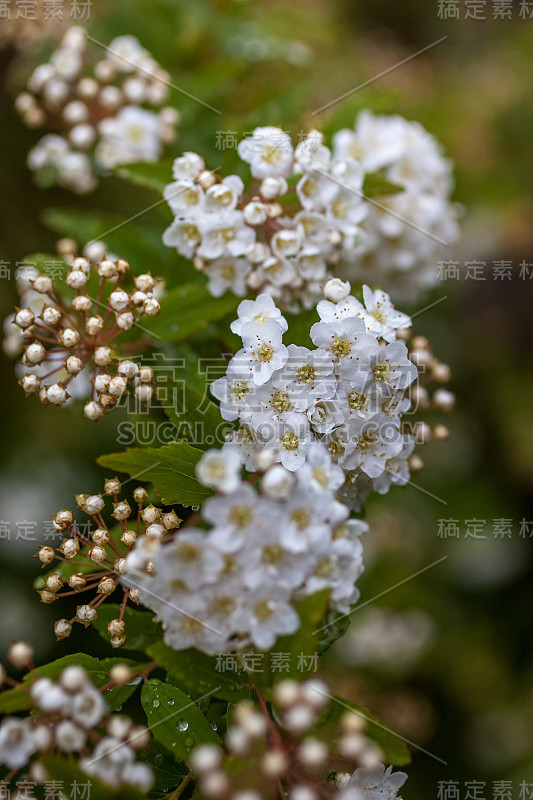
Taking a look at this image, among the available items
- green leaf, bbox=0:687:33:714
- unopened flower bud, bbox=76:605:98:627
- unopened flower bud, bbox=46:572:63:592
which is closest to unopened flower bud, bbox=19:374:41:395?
unopened flower bud, bbox=46:572:63:592

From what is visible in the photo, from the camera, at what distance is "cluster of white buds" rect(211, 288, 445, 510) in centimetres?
189

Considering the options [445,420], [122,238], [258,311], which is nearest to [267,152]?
[258,311]

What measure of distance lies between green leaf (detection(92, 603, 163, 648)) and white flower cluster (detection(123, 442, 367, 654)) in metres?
0.43

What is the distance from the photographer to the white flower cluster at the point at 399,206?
3.00 meters

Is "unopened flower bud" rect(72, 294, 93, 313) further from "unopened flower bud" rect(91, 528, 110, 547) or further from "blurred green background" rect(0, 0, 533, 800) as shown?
"blurred green background" rect(0, 0, 533, 800)

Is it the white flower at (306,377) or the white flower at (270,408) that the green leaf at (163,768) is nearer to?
the white flower at (270,408)

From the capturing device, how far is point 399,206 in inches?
123

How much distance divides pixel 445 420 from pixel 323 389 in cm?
325

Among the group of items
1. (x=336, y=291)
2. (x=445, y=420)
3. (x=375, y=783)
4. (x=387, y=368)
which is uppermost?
(x=336, y=291)

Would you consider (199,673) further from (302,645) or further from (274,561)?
(274,561)

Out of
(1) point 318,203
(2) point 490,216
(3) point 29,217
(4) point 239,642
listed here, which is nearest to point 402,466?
(4) point 239,642

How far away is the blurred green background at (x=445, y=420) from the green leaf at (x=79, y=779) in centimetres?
205

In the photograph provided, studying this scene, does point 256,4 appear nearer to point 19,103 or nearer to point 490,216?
point 19,103

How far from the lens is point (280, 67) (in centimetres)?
388
